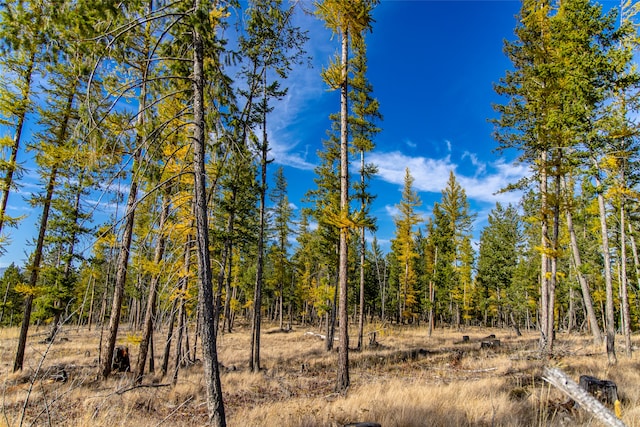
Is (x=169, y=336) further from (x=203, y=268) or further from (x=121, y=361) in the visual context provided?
(x=203, y=268)

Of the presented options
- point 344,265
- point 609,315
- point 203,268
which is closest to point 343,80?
point 344,265

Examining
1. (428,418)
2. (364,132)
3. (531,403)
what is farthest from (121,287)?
(364,132)

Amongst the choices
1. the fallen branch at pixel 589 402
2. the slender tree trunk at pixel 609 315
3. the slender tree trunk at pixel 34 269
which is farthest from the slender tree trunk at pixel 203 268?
the slender tree trunk at pixel 609 315

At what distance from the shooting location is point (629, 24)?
12.0m

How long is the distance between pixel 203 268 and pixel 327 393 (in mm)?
8180

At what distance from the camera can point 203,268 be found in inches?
147

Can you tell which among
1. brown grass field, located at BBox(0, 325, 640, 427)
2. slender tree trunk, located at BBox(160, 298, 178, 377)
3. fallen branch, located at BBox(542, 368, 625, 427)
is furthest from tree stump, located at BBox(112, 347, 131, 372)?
fallen branch, located at BBox(542, 368, 625, 427)

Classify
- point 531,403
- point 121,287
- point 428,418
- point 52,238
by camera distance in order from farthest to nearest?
point 52,238 < point 121,287 < point 531,403 < point 428,418

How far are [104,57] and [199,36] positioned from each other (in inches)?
46.3

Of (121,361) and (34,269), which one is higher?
(34,269)

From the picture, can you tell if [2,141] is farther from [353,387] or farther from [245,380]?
[353,387]

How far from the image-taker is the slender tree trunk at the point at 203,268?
3514 mm

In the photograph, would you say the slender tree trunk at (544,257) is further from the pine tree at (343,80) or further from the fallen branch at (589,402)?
the fallen branch at (589,402)

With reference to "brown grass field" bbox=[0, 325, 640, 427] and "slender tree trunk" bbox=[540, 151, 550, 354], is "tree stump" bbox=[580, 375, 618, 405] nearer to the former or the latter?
"brown grass field" bbox=[0, 325, 640, 427]
